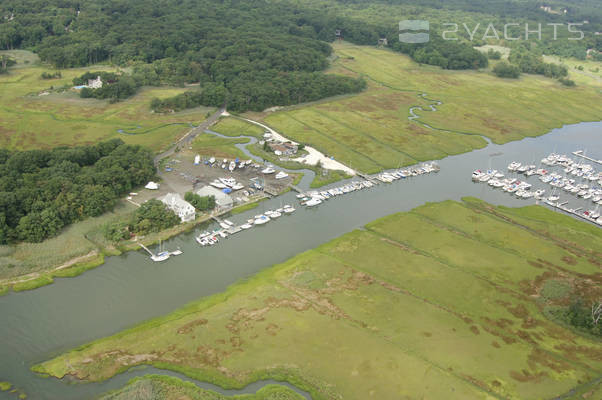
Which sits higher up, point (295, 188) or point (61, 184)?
point (61, 184)

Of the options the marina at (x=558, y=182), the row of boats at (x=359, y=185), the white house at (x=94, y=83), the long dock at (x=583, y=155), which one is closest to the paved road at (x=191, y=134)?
the row of boats at (x=359, y=185)

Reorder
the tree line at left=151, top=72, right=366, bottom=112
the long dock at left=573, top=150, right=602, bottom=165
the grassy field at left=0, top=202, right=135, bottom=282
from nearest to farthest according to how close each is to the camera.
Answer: the grassy field at left=0, top=202, right=135, bottom=282, the long dock at left=573, top=150, right=602, bottom=165, the tree line at left=151, top=72, right=366, bottom=112

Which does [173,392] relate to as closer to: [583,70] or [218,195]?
[218,195]

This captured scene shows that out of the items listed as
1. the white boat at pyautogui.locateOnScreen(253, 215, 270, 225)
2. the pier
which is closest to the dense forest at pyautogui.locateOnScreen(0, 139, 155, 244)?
the pier

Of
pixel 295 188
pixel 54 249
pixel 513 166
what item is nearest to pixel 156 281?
pixel 54 249

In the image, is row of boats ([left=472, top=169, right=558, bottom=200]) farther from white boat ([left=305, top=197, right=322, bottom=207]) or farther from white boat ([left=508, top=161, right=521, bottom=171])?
white boat ([left=305, top=197, right=322, bottom=207])

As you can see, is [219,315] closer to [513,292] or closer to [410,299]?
[410,299]

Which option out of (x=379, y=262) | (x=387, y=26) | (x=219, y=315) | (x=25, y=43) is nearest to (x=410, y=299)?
(x=379, y=262)
